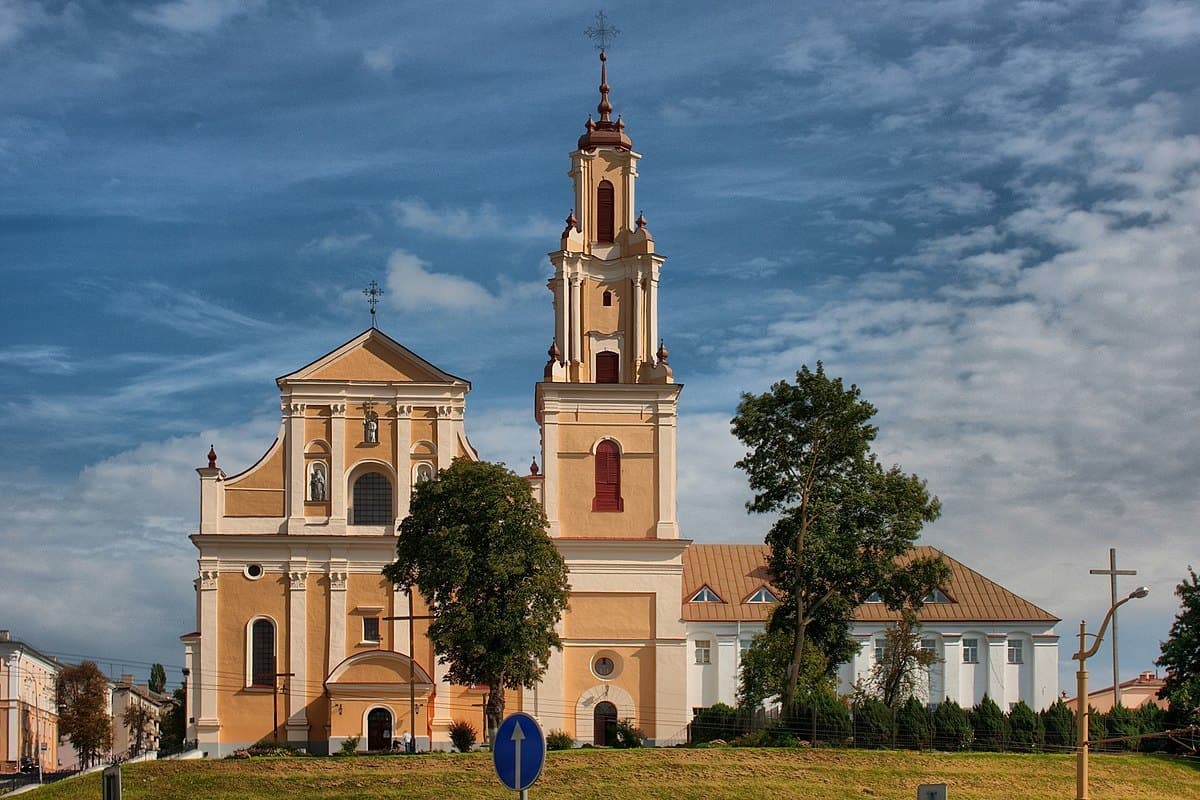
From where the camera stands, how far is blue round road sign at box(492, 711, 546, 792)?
14555mm

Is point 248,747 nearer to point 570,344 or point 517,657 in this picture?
point 517,657

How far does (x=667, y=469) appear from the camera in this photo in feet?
207

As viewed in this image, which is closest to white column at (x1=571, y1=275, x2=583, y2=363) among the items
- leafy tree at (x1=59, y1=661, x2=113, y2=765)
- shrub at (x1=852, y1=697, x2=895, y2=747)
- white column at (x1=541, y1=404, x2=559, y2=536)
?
white column at (x1=541, y1=404, x2=559, y2=536)

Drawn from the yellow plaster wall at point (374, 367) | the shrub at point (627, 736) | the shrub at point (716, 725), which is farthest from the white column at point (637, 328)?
the shrub at point (627, 736)

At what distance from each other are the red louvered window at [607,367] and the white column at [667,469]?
272 centimetres

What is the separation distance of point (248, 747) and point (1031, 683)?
38.8 meters

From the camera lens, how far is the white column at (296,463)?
62094 mm

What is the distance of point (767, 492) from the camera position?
191ft

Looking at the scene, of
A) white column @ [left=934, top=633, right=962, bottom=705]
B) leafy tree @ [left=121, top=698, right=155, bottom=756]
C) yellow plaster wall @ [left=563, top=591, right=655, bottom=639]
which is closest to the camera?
yellow plaster wall @ [left=563, top=591, right=655, bottom=639]

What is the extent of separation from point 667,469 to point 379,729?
15046 mm

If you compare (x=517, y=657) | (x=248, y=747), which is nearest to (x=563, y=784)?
(x=517, y=657)

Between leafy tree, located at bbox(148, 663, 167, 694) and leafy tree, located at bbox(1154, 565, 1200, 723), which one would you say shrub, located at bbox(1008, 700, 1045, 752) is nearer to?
leafy tree, located at bbox(1154, 565, 1200, 723)

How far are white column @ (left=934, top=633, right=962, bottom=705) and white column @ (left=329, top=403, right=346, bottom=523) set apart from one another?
3232 centimetres

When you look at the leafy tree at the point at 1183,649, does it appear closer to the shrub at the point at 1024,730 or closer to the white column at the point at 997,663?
the shrub at the point at 1024,730
